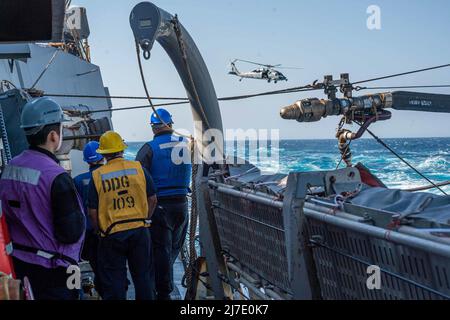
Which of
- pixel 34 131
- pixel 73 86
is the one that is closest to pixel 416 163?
pixel 73 86

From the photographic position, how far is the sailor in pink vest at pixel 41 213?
12.5ft

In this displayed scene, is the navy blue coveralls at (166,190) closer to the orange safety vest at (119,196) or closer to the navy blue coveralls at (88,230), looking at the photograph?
the navy blue coveralls at (88,230)

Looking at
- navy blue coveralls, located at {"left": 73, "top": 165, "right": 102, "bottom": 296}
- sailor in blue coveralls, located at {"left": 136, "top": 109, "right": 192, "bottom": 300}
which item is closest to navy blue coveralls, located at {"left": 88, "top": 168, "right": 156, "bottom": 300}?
sailor in blue coveralls, located at {"left": 136, "top": 109, "right": 192, "bottom": 300}

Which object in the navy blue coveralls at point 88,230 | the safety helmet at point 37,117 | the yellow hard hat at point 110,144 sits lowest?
the navy blue coveralls at point 88,230

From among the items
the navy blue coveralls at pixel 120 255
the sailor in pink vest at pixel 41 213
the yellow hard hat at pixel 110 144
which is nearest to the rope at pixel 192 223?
the navy blue coveralls at pixel 120 255

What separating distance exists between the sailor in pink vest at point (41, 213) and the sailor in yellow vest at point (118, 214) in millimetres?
1359

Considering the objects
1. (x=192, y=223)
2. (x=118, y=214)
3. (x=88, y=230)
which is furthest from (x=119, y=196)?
(x=88, y=230)

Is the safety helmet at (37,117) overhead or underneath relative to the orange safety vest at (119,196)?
overhead

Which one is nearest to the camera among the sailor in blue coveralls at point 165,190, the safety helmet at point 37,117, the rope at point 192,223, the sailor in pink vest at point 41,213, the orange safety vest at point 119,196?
the sailor in pink vest at point 41,213

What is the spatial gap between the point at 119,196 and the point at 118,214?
15cm

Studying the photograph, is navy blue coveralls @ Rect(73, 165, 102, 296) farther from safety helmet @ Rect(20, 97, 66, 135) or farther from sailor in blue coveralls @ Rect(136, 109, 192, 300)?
safety helmet @ Rect(20, 97, 66, 135)

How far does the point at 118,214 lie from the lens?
17.4 feet

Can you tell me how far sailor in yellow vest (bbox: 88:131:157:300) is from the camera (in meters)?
5.32
